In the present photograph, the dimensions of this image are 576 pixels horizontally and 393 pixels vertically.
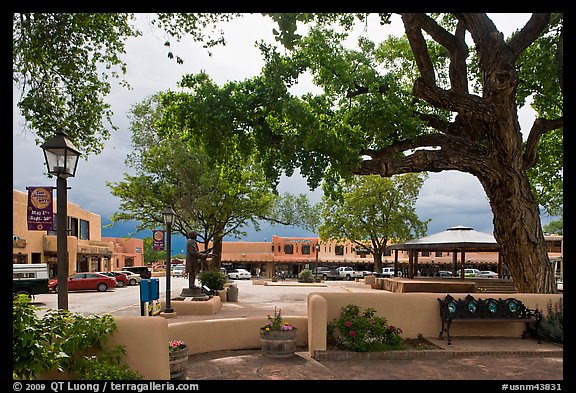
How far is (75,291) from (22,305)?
2685 centimetres

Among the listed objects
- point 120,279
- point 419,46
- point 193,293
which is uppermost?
point 419,46

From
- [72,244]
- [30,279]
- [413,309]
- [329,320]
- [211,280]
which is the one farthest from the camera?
[72,244]

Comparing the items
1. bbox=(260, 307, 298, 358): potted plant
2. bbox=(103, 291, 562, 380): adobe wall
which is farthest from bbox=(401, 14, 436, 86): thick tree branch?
bbox=(260, 307, 298, 358): potted plant

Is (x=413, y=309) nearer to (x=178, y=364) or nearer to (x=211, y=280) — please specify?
(x=178, y=364)

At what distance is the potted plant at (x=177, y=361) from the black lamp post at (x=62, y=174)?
5.45 ft

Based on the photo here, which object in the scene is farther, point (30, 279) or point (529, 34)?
point (30, 279)

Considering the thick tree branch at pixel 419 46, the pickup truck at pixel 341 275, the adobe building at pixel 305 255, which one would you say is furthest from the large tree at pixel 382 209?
the thick tree branch at pixel 419 46

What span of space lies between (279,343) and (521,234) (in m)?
7.46

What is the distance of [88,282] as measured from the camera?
29125 mm

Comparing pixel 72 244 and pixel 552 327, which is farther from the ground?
pixel 72 244

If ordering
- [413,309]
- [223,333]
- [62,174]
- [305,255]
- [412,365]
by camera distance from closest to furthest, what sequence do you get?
[62,174] → [412,365] → [223,333] → [413,309] → [305,255]

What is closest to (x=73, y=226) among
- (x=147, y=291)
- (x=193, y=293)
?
(x=193, y=293)
